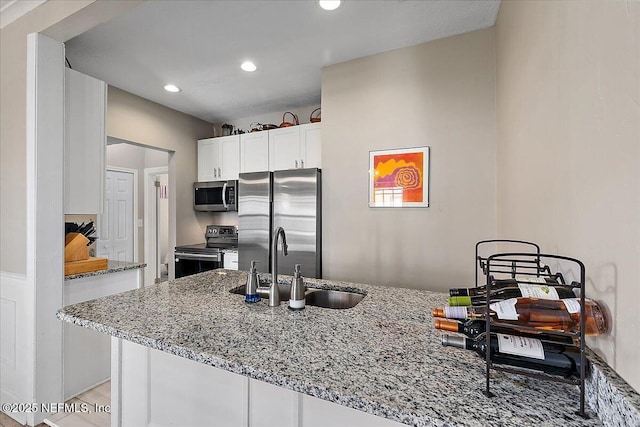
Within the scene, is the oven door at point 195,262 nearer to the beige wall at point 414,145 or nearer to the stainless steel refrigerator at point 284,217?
the stainless steel refrigerator at point 284,217

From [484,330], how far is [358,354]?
334 millimetres

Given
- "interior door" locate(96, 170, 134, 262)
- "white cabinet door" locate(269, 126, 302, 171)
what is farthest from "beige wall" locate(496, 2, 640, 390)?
"interior door" locate(96, 170, 134, 262)

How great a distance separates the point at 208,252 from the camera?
12.1 ft

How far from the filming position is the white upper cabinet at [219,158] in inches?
154

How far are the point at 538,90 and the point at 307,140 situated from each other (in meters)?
2.46

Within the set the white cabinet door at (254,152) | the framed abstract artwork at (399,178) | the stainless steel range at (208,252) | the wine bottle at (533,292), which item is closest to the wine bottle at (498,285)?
the wine bottle at (533,292)

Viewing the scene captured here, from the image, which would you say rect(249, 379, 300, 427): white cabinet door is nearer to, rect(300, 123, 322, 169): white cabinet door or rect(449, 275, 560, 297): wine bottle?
rect(449, 275, 560, 297): wine bottle

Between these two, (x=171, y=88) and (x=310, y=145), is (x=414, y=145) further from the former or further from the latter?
(x=171, y=88)

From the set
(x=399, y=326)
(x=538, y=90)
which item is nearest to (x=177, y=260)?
(x=399, y=326)

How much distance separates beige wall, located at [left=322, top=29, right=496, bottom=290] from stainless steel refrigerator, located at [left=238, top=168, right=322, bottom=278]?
0.12 m

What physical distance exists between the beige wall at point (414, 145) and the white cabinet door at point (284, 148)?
638 mm

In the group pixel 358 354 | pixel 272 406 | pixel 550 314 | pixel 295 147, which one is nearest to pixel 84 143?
pixel 295 147

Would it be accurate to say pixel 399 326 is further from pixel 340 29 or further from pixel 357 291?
pixel 340 29

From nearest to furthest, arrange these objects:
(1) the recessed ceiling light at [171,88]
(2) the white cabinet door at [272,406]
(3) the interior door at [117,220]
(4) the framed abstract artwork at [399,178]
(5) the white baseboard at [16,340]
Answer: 1. (2) the white cabinet door at [272,406]
2. (5) the white baseboard at [16,340]
3. (4) the framed abstract artwork at [399,178]
4. (1) the recessed ceiling light at [171,88]
5. (3) the interior door at [117,220]
